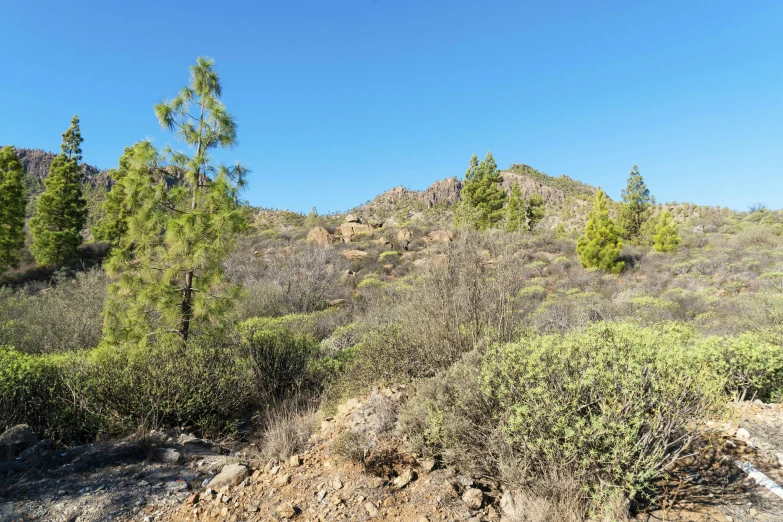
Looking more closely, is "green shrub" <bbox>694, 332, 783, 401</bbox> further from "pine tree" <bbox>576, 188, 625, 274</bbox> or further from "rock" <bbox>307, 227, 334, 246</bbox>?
"rock" <bbox>307, 227, 334, 246</bbox>

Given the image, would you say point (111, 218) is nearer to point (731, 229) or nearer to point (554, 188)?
point (731, 229)

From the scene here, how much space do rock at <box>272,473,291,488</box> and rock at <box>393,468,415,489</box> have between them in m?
0.99

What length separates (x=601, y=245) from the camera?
21094 mm

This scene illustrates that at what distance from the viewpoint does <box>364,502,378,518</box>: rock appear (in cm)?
291

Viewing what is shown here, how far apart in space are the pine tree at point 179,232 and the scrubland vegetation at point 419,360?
0.03 m

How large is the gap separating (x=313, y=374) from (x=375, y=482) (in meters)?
3.47

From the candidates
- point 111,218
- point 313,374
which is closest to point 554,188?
point 111,218

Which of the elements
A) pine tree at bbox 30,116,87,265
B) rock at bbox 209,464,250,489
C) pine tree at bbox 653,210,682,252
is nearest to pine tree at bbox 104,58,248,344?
rock at bbox 209,464,250,489

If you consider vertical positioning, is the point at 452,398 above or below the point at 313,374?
above

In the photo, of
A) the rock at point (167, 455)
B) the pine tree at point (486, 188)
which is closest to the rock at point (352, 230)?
the pine tree at point (486, 188)

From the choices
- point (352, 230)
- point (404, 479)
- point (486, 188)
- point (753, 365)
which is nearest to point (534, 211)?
point (486, 188)

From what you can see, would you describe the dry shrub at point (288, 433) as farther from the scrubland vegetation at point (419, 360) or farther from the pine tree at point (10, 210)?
the pine tree at point (10, 210)

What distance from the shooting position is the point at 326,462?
372cm

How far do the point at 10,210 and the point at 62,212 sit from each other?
286 cm
